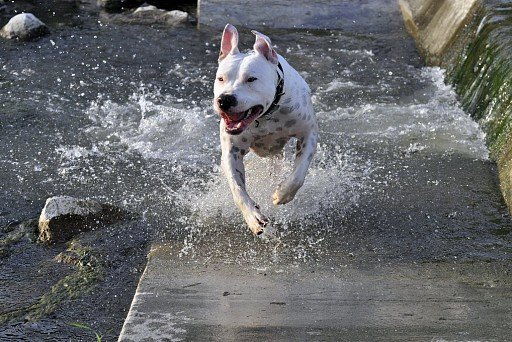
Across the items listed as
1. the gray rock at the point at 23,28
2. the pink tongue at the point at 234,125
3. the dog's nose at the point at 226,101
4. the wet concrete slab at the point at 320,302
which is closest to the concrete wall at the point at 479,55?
the wet concrete slab at the point at 320,302

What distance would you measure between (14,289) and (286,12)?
708 centimetres

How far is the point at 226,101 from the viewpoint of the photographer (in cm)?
519

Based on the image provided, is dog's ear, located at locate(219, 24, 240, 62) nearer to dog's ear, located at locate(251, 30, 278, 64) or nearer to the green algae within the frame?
dog's ear, located at locate(251, 30, 278, 64)

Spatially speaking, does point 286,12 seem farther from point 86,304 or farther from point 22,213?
point 86,304

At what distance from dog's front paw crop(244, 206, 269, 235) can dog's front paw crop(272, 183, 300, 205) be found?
0.91ft

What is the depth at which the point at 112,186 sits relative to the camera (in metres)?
7.15

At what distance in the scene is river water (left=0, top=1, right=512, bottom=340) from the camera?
19.9 feet

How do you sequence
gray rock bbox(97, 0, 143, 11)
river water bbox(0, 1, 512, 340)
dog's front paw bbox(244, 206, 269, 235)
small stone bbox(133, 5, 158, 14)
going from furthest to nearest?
gray rock bbox(97, 0, 143, 11), small stone bbox(133, 5, 158, 14), river water bbox(0, 1, 512, 340), dog's front paw bbox(244, 206, 269, 235)

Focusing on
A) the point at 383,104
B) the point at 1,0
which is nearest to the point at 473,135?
the point at 383,104

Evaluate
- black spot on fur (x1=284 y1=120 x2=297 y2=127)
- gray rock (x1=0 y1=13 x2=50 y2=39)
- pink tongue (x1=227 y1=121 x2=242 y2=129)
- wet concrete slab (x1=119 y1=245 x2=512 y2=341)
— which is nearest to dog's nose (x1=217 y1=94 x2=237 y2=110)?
pink tongue (x1=227 y1=121 x2=242 y2=129)

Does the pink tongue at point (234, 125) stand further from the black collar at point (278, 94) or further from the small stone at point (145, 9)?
the small stone at point (145, 9)

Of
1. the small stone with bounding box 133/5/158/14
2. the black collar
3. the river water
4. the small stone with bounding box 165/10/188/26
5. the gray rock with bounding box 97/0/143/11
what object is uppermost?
the black collar

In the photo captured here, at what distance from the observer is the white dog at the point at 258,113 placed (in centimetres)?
532

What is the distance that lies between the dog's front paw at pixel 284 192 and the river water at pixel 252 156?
0.29m
